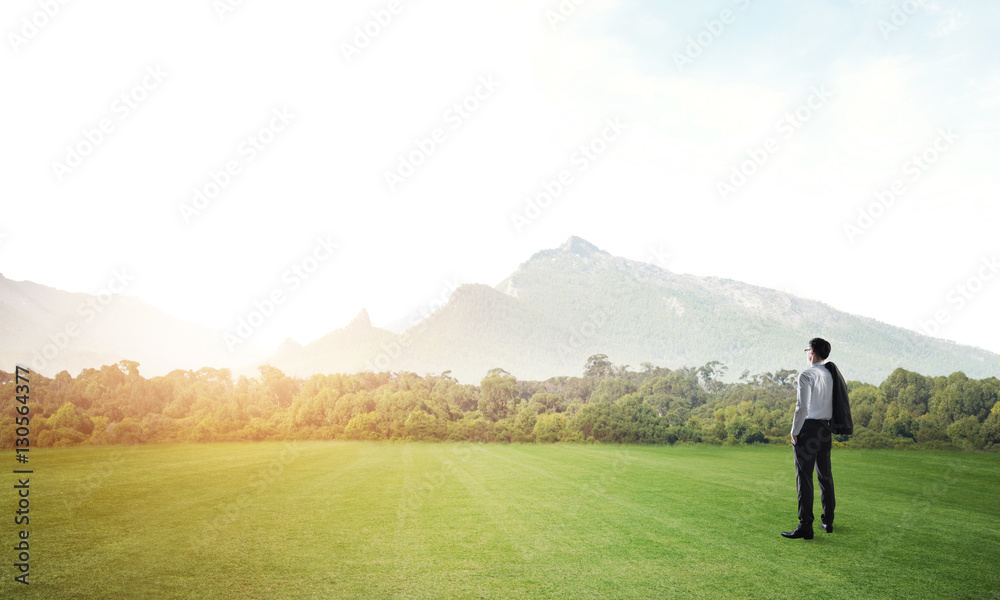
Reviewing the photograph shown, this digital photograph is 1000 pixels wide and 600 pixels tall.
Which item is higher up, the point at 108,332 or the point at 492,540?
the point at 108,332

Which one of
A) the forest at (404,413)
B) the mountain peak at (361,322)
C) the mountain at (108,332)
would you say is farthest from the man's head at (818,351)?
the mountain peak at (361,322)

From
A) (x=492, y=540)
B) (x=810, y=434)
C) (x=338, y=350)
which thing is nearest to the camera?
(x=492, y=540)

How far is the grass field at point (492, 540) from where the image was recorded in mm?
5223

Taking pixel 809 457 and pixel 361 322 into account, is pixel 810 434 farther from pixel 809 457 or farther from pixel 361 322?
pixel 361 322

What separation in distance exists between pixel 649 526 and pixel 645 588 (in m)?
2.92

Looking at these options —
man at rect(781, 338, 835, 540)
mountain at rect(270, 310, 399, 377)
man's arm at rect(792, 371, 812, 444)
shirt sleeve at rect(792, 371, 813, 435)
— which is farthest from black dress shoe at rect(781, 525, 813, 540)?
mountain at rect(270, 310, 399, 377)

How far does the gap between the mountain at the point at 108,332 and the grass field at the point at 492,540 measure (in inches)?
1380

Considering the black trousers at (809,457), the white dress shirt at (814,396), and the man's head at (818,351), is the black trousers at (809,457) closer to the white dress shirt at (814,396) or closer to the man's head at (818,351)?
the white dress shirt at (814,396)

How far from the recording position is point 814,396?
7234 millimetres

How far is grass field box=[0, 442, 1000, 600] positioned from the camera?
522cm

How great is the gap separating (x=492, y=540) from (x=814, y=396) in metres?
4.99

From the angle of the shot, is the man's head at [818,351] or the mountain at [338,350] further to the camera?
the mountain at [338,350]

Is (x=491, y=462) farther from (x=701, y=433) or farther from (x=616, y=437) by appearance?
(x=701, y=433)

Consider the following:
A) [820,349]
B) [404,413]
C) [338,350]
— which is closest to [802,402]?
[820,349]
